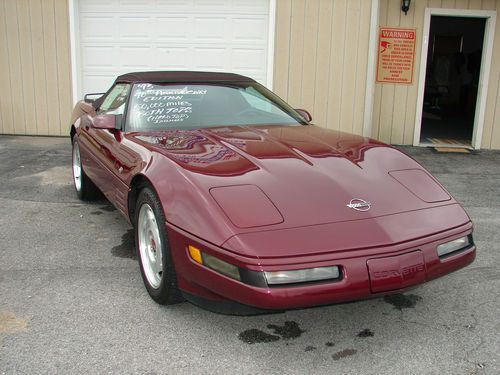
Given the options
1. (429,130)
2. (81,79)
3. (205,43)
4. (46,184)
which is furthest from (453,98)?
(46,184)

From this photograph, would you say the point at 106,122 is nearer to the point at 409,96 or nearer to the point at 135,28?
the point at 135,28

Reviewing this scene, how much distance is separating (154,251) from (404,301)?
5.23 feet

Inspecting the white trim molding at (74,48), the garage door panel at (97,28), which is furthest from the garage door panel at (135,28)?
the white trim molding at (74,48)

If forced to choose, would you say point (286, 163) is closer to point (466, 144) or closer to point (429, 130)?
point (466, 144)

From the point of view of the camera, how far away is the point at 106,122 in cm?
391

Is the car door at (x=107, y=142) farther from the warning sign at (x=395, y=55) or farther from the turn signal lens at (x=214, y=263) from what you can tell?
the warning sign at (x=395, y=55)

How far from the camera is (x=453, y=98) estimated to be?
1609 cm

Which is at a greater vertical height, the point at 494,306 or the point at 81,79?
the point at 81,79

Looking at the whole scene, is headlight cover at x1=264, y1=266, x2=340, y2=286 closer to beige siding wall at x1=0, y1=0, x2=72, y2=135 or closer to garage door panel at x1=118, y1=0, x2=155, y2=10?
garage door panel at x1=118, y1=0, x2=155, y2=10

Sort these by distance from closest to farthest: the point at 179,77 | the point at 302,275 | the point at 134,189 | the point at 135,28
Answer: the point at 302,275 < the point at 134,189 < the point at 179,77 < the point at 135,28

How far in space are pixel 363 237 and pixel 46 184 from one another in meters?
4.63

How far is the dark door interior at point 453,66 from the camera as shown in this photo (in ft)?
49.8

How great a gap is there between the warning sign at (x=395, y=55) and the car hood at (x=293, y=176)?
5743 mm

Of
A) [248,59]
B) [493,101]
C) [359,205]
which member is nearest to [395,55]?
[493,101]
